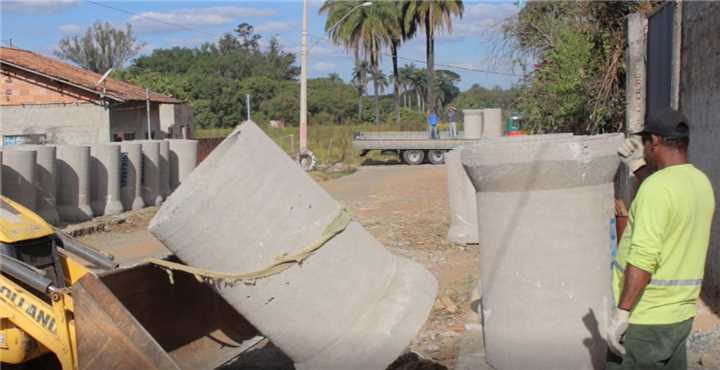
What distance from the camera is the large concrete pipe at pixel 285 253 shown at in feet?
14.5

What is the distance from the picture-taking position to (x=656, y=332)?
3721 millimetres

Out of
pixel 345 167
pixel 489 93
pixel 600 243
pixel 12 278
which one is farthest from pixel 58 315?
pixel 489 93

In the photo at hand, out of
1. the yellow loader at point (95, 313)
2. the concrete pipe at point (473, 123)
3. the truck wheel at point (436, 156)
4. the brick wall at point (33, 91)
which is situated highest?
the brick wall at point (33, 91)

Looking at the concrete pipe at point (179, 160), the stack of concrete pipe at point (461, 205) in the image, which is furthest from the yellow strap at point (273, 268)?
the concrete pipe at point (179, 160)

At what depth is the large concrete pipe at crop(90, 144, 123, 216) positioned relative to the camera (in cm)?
1578

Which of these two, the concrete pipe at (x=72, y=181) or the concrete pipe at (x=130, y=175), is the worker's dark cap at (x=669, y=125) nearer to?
the concrete pipe at (x=72, y=181)

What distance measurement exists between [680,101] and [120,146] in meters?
11.2

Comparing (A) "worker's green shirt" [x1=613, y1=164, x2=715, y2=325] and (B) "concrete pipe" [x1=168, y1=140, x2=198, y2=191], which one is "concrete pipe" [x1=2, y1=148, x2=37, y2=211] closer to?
(B) "concrete pipe" [x1=168, y1=140, x2=198, y2=191]

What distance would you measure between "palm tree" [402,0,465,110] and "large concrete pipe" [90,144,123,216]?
98.8ft

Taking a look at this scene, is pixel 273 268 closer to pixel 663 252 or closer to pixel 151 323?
pixel 151 323

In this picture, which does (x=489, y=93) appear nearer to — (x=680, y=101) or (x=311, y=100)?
(x=311, y=100)

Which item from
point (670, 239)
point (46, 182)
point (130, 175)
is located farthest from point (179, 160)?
point (670, 239)

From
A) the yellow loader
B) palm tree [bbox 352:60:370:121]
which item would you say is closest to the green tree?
palm tree [bbox 352:60:370:121]

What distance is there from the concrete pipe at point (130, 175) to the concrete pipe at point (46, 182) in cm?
224
